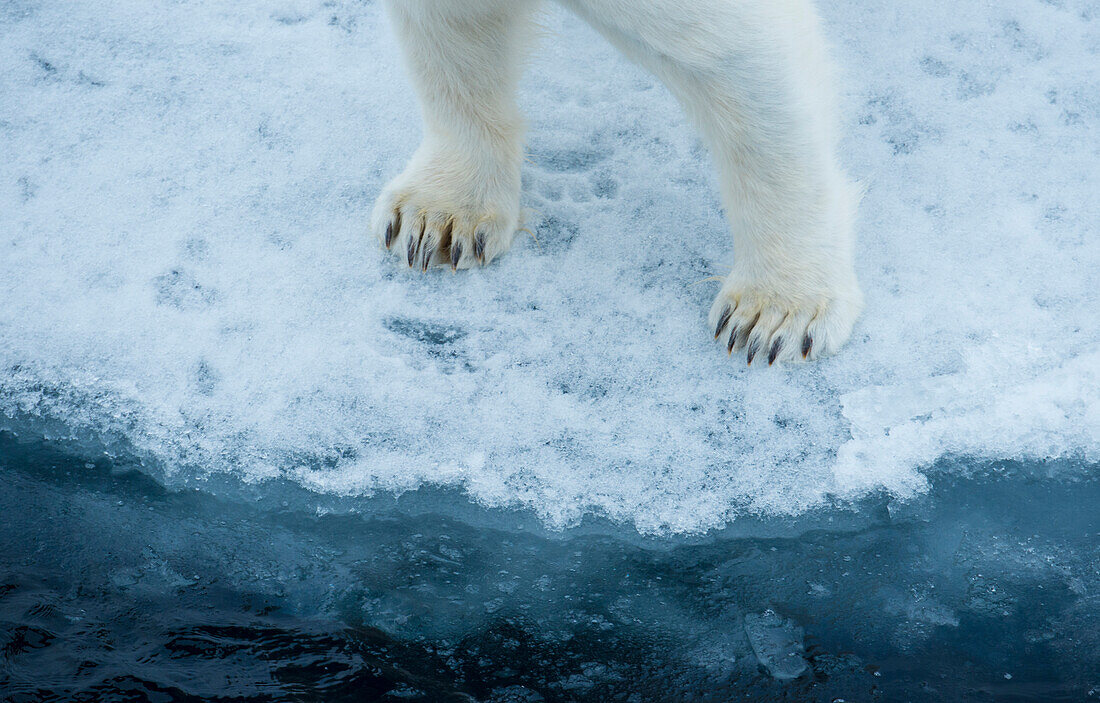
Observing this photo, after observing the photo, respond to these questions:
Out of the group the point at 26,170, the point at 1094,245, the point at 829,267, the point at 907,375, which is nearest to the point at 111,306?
the point at 26,170

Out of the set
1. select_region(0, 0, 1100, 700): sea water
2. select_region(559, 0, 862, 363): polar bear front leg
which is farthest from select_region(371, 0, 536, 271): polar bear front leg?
select_region(559, 0, 862, 363): polar bear front leg

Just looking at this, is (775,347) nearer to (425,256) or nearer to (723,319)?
(723,319)

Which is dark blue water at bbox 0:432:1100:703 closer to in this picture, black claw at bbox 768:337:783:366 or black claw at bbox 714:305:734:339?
black claw at bbox 768:337:783:366

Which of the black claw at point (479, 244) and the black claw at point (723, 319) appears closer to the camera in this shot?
the black claw at point (723, 319)

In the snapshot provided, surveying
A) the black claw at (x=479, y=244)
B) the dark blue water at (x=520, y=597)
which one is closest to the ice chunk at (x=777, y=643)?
the dark blue water at (x=520, y=597)

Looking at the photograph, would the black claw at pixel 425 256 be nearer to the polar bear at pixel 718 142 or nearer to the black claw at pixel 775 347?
the polar bear at pixel 718 142

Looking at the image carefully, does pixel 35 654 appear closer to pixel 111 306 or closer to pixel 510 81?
pixel 111 306

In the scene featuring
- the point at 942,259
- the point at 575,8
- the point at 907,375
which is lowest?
the point at 907,375

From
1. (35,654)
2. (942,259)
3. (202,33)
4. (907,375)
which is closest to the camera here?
(35,654)
